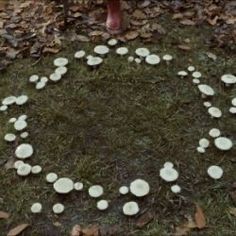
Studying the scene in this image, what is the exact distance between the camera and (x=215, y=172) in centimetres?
305

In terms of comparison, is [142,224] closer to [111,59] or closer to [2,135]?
[2,135]

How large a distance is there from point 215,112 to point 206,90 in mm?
225

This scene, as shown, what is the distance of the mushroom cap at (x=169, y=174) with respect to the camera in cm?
300

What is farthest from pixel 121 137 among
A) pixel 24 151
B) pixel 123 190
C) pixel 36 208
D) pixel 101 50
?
pixel 101 50

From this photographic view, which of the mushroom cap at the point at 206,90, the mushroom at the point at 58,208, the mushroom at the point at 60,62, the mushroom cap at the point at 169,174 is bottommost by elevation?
the mushroom at the point at 58,208

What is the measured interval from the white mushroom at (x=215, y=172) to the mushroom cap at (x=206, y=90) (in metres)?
0.70

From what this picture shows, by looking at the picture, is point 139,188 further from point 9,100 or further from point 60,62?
point 60,62

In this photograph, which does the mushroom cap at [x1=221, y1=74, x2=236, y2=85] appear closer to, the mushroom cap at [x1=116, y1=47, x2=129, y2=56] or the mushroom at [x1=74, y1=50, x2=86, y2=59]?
the mushroom cap at [x1=116, y1=47, x2=129, y2=56]

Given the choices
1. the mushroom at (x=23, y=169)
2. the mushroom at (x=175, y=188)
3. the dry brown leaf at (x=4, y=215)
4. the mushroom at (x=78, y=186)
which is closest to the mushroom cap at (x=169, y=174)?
the mushroom at (x=175, y=188)

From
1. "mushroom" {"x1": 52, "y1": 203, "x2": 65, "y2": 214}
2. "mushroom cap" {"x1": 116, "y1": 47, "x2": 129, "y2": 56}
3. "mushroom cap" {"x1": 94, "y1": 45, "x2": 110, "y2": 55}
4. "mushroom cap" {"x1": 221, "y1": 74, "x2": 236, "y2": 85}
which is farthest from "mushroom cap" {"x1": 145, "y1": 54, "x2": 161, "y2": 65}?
"mushroom" {"x1": 52, "y1": 203, "x2": 65, "y2": 214}

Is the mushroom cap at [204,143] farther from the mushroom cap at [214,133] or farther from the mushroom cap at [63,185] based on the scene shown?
the mushroom cap at [63,185]

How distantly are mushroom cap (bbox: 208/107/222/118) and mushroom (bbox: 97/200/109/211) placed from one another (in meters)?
1.10

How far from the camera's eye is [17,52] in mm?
4070

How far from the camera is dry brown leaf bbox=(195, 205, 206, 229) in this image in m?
2.79
